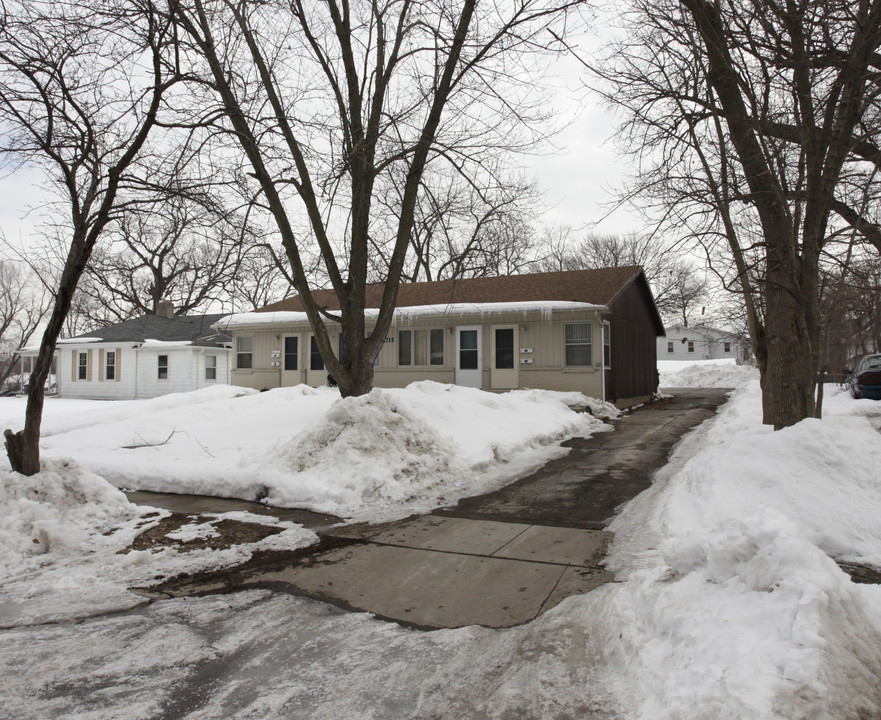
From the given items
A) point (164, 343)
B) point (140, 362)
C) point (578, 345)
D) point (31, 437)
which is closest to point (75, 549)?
point (31, 437)

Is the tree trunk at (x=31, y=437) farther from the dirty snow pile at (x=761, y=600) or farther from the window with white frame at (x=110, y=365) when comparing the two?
the window with white frame at (x=110, y=365)

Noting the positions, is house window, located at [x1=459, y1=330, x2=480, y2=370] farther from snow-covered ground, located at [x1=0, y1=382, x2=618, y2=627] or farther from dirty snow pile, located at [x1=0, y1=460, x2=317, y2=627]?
dirty snow pile, located at [x1=0, y1=460, x2=317, y2=627]

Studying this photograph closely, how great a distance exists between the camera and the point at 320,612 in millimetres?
3684

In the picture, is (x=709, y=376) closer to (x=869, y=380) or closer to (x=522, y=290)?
(x=869, y=380)

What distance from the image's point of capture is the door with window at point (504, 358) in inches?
690

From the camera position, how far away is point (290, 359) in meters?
20.3

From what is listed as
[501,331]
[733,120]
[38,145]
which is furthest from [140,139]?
[501,331]

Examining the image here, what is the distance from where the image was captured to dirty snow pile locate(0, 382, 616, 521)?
6809 millimetres

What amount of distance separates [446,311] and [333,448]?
8031mm

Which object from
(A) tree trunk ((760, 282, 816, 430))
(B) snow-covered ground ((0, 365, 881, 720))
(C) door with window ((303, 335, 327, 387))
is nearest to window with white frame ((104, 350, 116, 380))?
(C) door with window ((303, 335, 327, 387))

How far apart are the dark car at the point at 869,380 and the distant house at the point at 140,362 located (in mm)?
23763

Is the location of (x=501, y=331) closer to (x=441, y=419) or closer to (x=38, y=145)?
(x=441, y=419)

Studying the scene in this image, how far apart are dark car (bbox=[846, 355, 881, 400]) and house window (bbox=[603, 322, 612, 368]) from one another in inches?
303

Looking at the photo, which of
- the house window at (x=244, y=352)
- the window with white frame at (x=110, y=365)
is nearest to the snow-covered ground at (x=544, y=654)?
the house window at (x=244, y=352)
